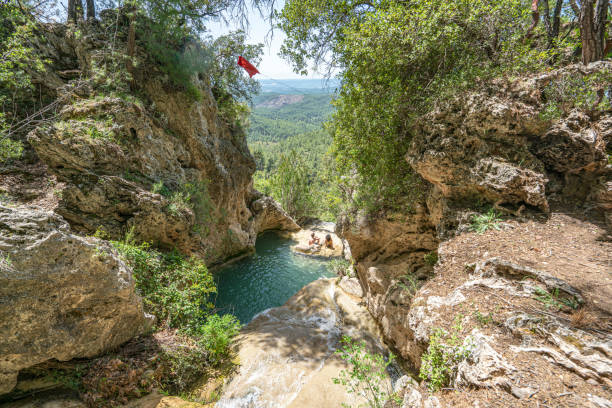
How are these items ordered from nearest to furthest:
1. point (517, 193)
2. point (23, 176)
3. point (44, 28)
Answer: point (517, 193), point (23, 176), point (44, 28)

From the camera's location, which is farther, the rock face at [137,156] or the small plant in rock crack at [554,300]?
the rock face at [137,156]

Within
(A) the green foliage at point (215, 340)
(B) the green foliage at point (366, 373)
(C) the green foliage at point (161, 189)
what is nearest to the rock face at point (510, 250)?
(B) the green foliage at point (366, 373)

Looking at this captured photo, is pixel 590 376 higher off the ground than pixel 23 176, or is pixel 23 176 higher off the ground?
pixel 23 176

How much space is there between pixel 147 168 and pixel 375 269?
8.77 meters

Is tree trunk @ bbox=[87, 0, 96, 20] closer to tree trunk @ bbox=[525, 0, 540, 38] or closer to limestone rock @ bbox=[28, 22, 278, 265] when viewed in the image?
limestone rock @ bbox=[28, 22, 278, 265]

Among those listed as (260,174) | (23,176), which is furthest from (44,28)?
(260,174)

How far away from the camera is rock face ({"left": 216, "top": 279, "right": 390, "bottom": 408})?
4309mm

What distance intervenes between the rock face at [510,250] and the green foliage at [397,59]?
1.84ft

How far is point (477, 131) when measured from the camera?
15.5 feet

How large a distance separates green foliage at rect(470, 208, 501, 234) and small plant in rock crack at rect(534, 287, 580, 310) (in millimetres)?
1704

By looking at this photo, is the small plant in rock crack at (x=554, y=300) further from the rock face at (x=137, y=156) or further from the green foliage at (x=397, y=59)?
the rock face at (x=137, y=156)

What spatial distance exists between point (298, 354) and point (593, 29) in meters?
9.75

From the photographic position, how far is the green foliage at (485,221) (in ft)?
14.5

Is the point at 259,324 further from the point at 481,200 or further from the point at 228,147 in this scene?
the point at 228,147
